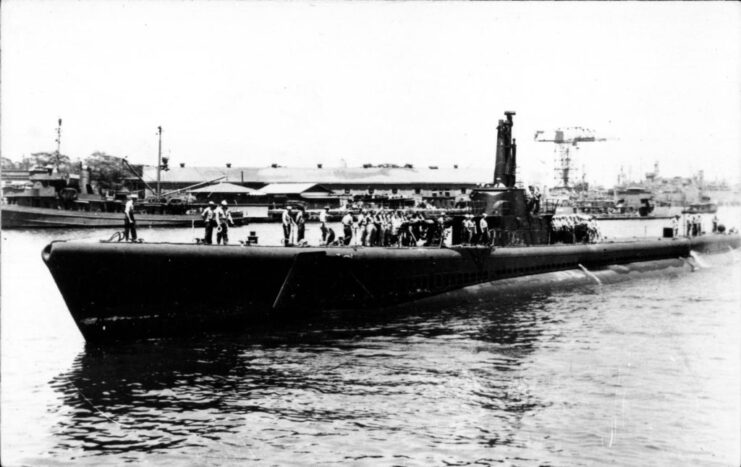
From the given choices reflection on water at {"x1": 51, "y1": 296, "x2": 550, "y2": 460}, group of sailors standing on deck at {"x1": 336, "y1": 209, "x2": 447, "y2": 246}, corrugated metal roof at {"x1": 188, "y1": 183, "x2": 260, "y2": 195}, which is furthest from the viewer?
corrugated metal roof at {"x1": 188, "y1": 183, "x2": 260, "y2": 195}

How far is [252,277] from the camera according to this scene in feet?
64.4

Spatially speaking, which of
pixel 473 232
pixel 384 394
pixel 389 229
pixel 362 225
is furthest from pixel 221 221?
pixel 473 232

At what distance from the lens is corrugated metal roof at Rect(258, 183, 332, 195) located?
8253 cm

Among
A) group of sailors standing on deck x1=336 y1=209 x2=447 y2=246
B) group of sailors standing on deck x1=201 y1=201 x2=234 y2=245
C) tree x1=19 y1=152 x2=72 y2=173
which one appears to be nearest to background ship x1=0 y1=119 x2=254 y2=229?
tree x1=19 y1=152 x2=72 y2=173

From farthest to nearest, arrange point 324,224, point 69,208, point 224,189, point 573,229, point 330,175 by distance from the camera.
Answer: point 330,175
point 224,189
point 69,208
point 573,229
point 324,224

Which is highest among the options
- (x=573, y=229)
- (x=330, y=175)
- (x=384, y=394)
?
(x=330, y=175)

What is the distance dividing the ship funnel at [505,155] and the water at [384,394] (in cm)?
944

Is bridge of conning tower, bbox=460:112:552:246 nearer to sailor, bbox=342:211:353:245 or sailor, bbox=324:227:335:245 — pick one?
sailor, bbox=342:211:353:245

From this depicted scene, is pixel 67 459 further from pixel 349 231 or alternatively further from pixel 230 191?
pixel 230 191

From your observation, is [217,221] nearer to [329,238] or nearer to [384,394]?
[329,238]

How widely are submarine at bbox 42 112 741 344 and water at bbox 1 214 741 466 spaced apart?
693mm

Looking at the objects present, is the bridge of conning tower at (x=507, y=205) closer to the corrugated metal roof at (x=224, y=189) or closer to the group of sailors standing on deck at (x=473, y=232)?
the group of sailors standing on deck at (x=473, y=232)

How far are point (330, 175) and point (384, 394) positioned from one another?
7769 centimetres

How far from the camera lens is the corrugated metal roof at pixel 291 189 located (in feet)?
271
